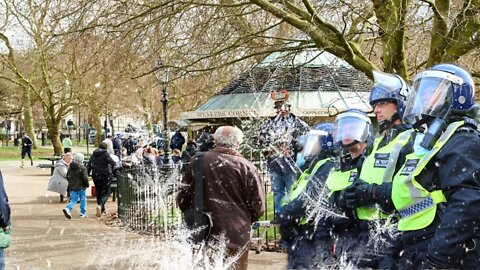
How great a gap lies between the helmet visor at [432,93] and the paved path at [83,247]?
4303mm

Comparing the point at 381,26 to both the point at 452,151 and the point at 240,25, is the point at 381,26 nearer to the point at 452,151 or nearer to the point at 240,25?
the point at 240,25

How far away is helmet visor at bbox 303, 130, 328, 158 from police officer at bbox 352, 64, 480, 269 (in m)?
2.20

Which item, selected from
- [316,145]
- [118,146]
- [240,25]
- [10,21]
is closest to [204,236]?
[316,145]

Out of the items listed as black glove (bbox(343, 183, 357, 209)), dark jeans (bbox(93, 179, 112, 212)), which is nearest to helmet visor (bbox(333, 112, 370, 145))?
black glove (bbox(343, 183, 357, 209))

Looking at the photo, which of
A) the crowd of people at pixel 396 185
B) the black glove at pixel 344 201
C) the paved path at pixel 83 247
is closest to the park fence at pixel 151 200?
the paved path at pixel 83 247

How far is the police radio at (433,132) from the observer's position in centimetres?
330

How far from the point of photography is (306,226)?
5.43 m

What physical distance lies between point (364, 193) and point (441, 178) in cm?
110

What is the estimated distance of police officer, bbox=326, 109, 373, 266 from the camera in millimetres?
4684

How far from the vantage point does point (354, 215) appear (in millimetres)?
4633

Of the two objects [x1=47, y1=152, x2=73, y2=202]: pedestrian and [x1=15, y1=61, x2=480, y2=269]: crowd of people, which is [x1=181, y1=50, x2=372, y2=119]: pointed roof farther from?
[x1=15, y1=61, x2=480, y2=269]: crowd of people

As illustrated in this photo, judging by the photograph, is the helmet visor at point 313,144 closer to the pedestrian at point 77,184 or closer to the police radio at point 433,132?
the police radio at point 433,132

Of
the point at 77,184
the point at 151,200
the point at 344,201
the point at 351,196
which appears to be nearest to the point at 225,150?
the point at 344,201

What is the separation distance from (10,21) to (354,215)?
34.2 m
